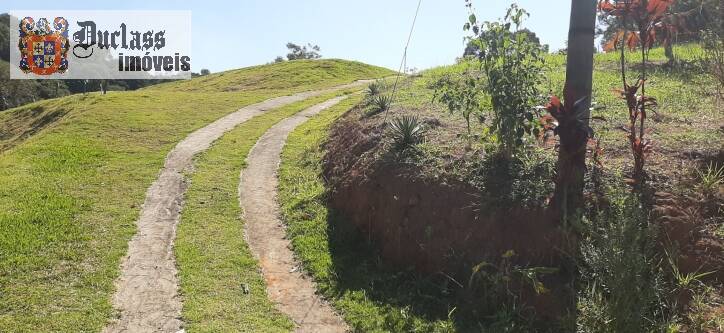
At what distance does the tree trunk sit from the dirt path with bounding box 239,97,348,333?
2.78 m

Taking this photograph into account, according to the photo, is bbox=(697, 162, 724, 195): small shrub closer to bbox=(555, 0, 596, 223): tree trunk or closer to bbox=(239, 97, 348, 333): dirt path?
bbox=(555, 0, 596, 223): tree trunk

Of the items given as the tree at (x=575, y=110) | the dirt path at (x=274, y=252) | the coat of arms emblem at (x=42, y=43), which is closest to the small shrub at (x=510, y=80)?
the tree at (x=575, y=110)

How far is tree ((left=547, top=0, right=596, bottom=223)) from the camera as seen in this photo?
520cm

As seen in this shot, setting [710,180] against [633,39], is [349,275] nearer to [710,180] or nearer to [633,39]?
[710,180]

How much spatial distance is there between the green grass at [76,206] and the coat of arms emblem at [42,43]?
55.5ft

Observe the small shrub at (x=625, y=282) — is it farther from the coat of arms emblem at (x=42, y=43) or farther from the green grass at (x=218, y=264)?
the coat of arms emblem at (x=42, y=43)

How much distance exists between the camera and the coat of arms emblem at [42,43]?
3206cm

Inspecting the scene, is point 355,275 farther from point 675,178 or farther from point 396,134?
point 675,178

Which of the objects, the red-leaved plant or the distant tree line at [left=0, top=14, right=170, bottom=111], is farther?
the distant tree line at [left=0, top=14, right=170, bottom=111]

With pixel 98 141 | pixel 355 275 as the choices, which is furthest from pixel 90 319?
pixel 98 141

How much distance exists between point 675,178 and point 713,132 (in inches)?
72.2

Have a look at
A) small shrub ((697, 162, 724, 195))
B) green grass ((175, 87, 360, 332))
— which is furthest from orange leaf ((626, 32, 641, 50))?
green grass ((175, 87, 360, 332))

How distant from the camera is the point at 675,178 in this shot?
5477 mm

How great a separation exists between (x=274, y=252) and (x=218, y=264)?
2.69ft
